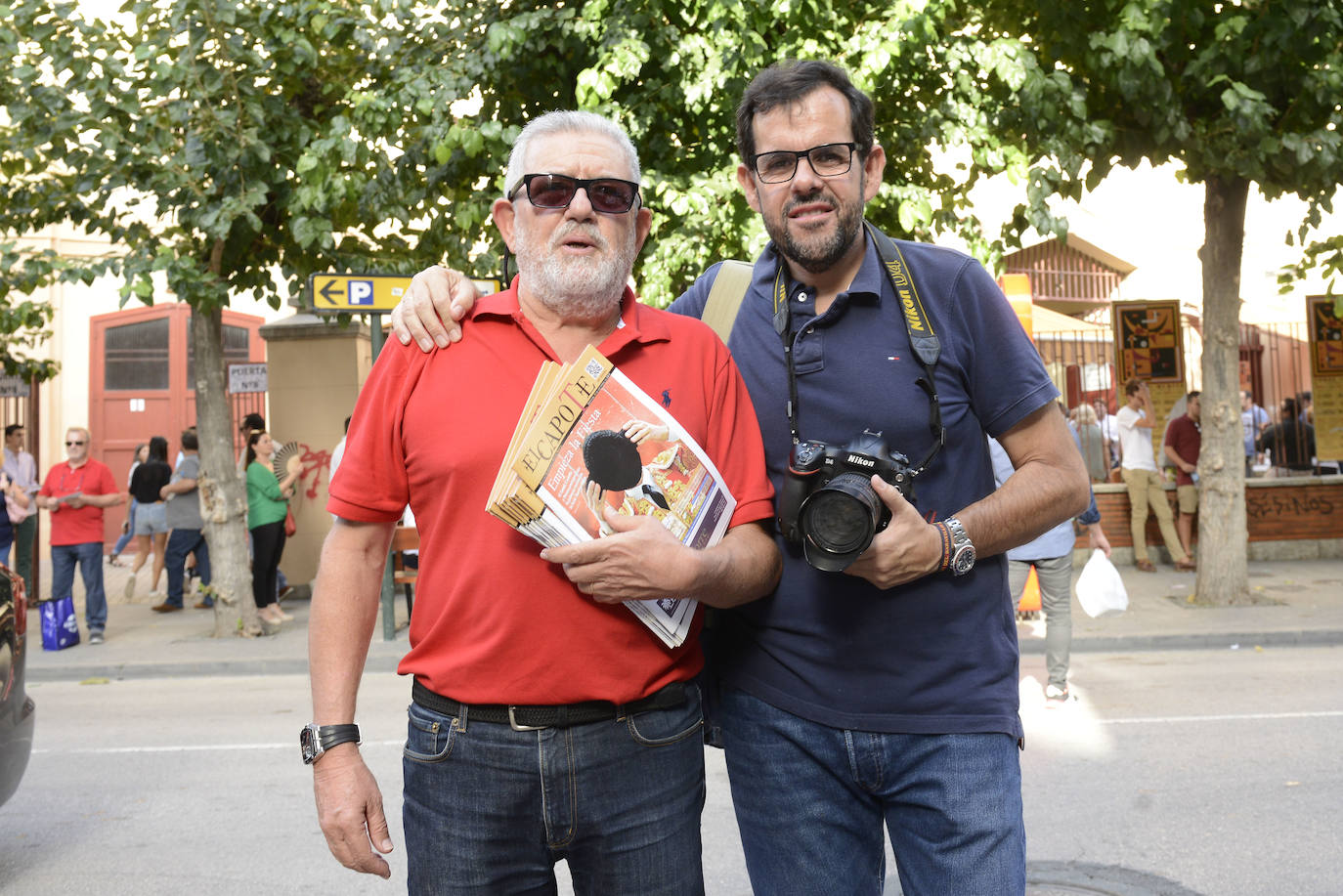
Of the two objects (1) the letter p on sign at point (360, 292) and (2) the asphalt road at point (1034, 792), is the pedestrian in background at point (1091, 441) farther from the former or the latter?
(1) the letter p on sign at point (360, 292)

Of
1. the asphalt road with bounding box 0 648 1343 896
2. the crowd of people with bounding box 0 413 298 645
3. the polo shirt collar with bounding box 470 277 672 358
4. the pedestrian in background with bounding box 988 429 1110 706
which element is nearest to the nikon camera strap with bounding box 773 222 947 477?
the polo shirt collar with bounding box 470 277 672 358

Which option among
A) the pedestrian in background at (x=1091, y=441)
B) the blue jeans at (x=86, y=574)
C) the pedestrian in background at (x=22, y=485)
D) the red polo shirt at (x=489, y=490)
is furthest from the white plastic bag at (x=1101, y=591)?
the pedestrian in background at (x=22, y=485)

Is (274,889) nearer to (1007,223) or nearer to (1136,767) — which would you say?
(1136,767)

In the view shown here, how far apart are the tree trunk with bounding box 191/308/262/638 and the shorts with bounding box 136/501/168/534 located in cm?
298

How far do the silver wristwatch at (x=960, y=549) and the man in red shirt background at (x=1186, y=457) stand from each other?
485 inches

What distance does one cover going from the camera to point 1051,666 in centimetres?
713

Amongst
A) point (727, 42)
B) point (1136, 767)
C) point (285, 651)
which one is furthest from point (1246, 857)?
point (285, 651)

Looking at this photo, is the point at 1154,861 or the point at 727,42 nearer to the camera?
the point at 1154,861

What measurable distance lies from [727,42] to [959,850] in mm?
6631

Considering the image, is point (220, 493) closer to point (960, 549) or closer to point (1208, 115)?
point (1208, 115)

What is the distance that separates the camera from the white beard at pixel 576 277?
2117 mm

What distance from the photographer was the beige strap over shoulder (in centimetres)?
244

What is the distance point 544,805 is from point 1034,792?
160 inches

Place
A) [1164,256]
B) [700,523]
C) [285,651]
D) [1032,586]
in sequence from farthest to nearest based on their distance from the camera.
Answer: [1164,256]
[285,651]
[1032,586]
[700,523]
